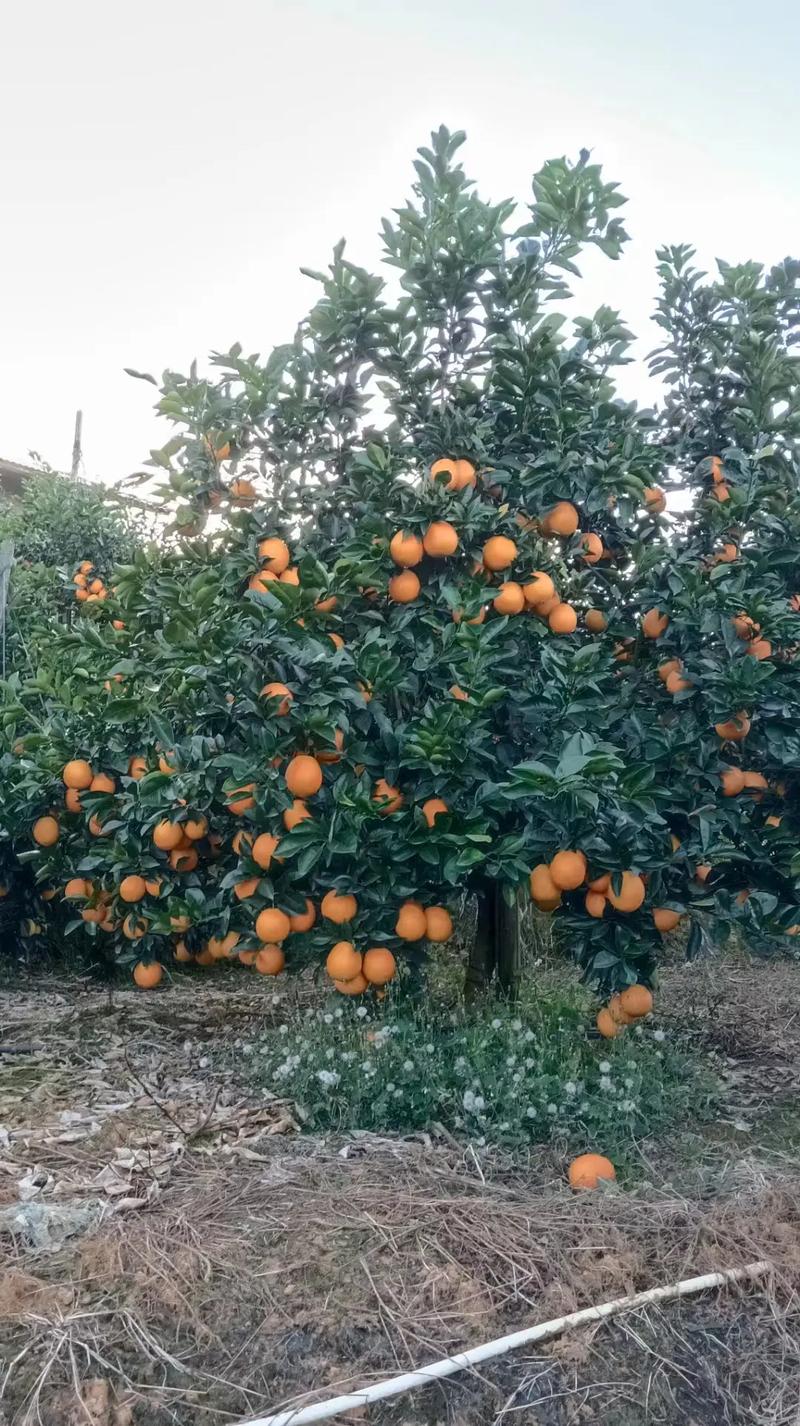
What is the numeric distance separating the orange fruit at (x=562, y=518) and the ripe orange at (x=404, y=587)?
0.48 metres

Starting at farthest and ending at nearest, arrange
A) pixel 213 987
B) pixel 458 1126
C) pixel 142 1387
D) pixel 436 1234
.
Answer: pixel 213 987 < pixel 458 1126 < pixel 436 1234 < pixel 142 1387

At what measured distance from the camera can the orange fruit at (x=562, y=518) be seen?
3564mm

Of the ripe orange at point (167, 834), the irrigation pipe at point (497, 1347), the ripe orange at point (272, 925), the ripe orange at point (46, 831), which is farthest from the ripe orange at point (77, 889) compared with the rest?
the irrigation pipe at point (497, 1347)

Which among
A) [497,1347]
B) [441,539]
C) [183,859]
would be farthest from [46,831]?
[497,1347]

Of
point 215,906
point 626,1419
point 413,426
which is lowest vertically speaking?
point 626,1419

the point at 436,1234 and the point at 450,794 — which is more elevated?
the point at 450,794

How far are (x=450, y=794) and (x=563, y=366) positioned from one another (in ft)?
4.68

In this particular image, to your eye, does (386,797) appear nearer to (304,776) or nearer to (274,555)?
(304,776)

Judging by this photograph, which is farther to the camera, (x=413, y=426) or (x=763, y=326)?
(x=763, y=326)

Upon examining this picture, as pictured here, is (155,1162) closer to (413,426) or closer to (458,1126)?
(458,1126)

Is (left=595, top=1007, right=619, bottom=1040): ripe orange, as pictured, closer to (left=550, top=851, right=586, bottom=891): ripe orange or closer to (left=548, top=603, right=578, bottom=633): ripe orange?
(left=550, top=851, right=586, bottom=891): ripe orange

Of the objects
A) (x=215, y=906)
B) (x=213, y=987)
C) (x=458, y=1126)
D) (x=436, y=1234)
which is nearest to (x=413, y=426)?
(x=215, y=906)

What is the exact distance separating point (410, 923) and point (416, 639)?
3.00 feet

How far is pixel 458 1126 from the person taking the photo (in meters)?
3.16
